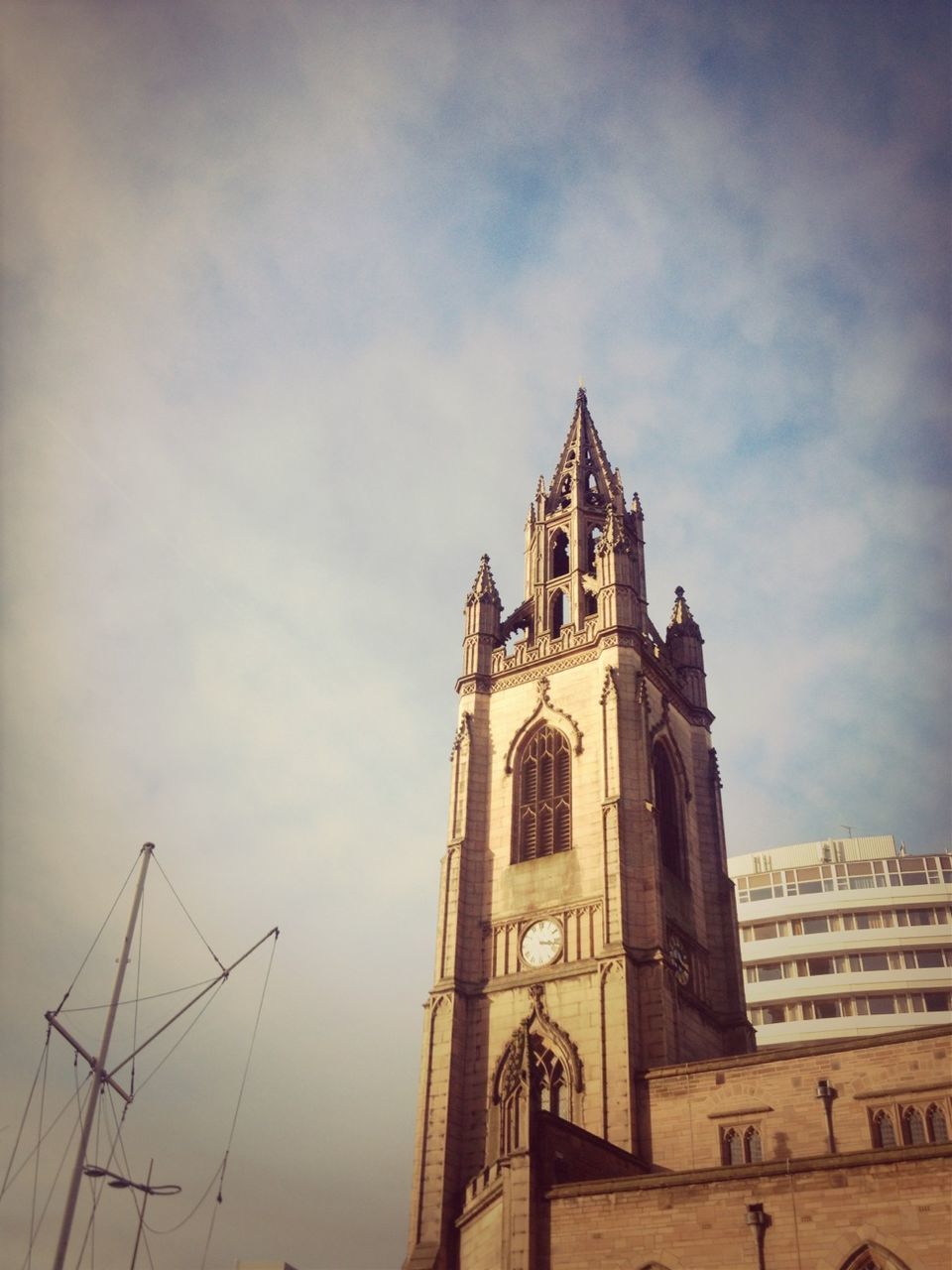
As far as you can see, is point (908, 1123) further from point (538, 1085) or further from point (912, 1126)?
point (538, 1085)

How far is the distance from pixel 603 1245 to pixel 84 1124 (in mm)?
21785

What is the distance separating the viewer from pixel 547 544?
52.3m

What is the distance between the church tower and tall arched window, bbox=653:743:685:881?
0.29 ft

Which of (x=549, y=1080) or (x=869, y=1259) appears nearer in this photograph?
(x=869, y=1259)

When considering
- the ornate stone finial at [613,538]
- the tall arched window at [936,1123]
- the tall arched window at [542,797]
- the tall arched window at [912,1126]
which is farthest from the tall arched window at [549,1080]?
the ornate stone finial at [613,538]

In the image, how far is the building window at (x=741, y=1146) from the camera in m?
29.4

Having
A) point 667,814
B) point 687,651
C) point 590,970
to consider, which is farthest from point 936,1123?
point 687,651

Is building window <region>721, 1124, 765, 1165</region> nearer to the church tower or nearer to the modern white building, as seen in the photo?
the church tower

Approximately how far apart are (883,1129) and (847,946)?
39518 millimetres

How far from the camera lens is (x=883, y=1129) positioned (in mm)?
28062

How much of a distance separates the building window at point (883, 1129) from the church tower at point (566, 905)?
21.3ft

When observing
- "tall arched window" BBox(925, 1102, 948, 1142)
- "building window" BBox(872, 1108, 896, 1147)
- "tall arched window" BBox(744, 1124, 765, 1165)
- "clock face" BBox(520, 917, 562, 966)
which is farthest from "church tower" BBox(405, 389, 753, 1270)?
"tall arched window" BBox(925, 1102, 948, 1142)

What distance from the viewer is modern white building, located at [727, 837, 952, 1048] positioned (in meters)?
62.5

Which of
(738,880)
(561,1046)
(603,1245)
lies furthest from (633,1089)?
(738,880)
